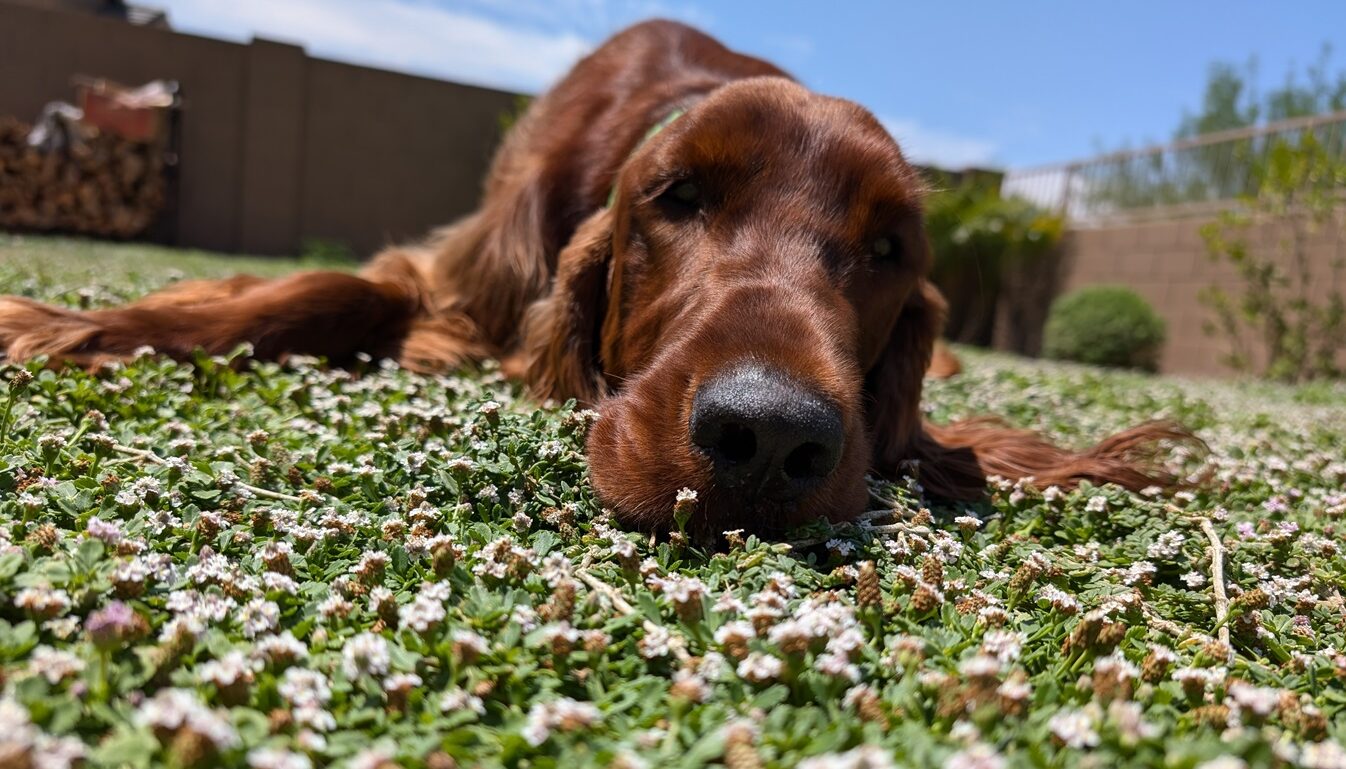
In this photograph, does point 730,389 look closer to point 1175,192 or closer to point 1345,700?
point 1345,700

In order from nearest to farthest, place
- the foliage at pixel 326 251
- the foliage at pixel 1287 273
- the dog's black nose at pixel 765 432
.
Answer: the dog's black nose at pixel 765 432
the foliage at pixel 1287 273
the foliage at pixel 326 251

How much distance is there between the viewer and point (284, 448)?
162cm

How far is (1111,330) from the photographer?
30.5ft

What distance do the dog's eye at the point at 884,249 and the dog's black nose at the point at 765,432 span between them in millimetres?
763

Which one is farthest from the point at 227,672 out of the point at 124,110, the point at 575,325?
the point at 124,110

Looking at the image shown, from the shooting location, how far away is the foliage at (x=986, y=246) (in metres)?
11.1

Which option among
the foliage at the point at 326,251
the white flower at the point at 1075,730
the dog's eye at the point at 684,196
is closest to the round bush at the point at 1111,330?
the foliage at the point at 326,251

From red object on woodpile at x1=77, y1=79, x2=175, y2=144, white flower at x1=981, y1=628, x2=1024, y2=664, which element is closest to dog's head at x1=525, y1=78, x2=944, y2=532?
white flower at x1=981, y1=628, x2=1024, y2=664

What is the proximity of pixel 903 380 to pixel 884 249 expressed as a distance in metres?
0.37

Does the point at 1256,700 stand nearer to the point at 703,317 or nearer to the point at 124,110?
the point at 703,317

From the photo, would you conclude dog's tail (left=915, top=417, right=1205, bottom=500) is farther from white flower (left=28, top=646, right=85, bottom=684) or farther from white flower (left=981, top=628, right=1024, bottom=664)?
white flower (left=28, top=646, right=85, bottom=684)

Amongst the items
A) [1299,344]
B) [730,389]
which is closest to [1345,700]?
[730,389]

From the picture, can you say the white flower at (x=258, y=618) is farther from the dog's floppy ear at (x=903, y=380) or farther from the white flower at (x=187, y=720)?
the dog's floppy ear at (x=903, y=380)

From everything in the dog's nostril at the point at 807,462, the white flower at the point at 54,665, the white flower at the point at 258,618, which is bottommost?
the white flower at the point at 258,618
